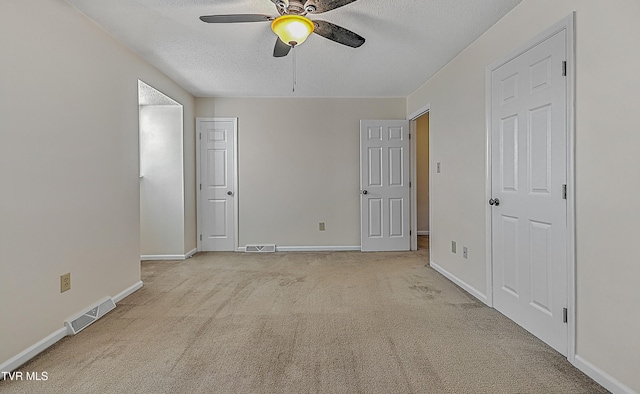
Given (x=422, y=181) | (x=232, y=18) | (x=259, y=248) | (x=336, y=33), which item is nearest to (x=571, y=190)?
(x=336, y=33)

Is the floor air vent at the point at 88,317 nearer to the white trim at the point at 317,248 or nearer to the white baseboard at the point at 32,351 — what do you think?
the white baseboard at the point at 32,351

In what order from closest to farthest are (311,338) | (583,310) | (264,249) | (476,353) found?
1. (583,310)
2. (476,353)
3. (311,338)
4. (264,249)

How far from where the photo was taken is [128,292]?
10.5 feet

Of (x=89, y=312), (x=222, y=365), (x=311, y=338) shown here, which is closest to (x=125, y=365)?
(x=222, y=365)

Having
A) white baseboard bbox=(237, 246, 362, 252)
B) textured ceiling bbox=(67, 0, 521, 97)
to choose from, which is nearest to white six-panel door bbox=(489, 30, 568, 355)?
textured ceiling bbox=(67, 0, 521, 97)

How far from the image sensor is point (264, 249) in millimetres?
5230

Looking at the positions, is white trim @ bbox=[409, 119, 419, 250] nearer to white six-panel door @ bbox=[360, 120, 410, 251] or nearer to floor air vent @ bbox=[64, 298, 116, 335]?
white six-panel door @ bbox=[360, 120, 410, 251]

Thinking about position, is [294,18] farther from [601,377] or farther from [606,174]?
[601,377]

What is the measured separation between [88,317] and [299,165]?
339 cm

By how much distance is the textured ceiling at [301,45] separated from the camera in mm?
2518

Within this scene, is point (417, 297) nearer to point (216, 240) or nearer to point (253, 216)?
point (253, 216)

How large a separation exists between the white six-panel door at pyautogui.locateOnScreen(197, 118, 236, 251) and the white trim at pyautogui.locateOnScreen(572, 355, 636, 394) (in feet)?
14.4

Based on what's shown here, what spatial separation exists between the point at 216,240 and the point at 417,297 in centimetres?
332

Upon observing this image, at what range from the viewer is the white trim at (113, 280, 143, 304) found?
3.02 metres
